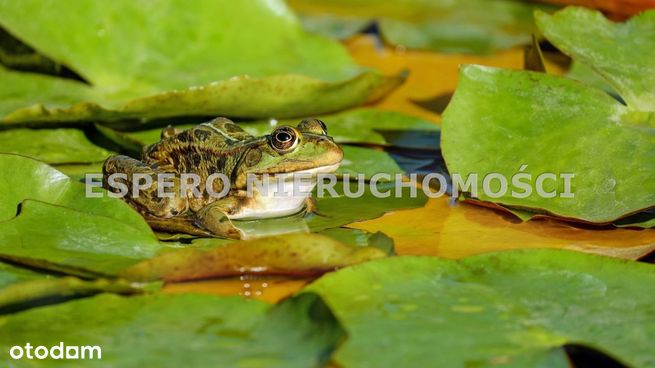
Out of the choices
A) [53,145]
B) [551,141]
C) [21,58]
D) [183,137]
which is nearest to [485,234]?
[551,141]

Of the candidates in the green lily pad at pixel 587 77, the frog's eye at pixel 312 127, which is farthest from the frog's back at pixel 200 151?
the green lily pad at pixel 587 77

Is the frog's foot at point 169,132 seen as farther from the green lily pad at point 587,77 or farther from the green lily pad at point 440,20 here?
the green lily pad at point 440,20

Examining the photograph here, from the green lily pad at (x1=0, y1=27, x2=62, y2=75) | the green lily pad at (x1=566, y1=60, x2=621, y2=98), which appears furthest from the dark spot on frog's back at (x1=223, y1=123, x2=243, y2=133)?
the green lily pad at (x1=566, y1=60, x2=621, y2=98)

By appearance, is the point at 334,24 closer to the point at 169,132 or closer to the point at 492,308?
the point at 169,132

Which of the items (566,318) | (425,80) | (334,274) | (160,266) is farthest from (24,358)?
(425,80)

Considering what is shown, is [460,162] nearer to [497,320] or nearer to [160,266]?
[497,320]
